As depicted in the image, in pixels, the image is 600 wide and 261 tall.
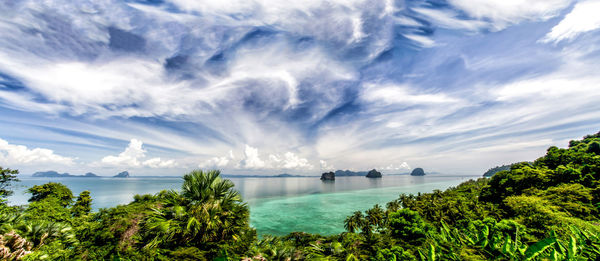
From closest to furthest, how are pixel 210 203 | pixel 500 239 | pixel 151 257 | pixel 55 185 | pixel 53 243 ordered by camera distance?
pixel 500 239
pixel 151 257
pixel 53 243
pixel 210 203
pixel 55 185

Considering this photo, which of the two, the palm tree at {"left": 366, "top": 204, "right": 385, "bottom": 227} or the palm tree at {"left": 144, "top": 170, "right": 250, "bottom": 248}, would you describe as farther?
the palm tree at {"left": 366, "top": 204, "right": 385, "bottom": 227}

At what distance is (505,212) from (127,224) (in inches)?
1419

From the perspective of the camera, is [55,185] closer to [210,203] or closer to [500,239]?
[210,203]

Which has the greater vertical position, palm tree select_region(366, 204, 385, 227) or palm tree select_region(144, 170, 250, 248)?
palm tree select_region(144, 170, 250, 248)

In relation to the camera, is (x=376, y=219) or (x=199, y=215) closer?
(x=199, y=215)

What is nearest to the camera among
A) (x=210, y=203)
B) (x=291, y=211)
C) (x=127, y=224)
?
(x=210, y=203)

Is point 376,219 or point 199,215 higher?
point 199,215

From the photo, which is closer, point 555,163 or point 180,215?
point 180,215

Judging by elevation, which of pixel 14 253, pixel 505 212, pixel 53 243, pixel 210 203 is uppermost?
pixel 210 203

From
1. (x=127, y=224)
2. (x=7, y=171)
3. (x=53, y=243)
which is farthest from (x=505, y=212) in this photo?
(x=7, y=171)

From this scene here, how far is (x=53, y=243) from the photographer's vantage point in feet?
31.0

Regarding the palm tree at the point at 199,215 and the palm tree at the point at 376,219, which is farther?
the palm tree at the point at 376,219

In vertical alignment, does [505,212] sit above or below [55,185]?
below

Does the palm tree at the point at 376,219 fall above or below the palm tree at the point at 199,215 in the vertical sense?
below
